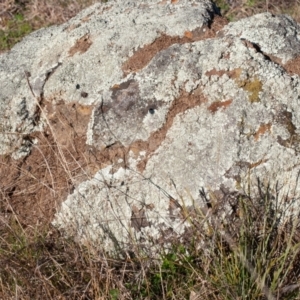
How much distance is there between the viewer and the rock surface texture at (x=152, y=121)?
278 centimetres

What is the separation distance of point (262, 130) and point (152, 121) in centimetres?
56

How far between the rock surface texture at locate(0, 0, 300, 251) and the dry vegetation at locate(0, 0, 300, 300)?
0.36ft

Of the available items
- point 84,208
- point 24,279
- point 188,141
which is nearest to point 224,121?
point 188,141

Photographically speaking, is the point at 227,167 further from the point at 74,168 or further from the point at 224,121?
the point at 74,168

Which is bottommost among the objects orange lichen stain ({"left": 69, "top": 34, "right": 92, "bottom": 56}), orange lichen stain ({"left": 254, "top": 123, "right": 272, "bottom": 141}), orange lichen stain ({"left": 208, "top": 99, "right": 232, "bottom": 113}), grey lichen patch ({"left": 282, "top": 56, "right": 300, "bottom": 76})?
orange lichen stain ({"left": 254, "top": 123, "right": 272, "bottom": 141})

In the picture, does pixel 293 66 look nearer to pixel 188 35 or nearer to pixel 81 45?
pixel 188 35

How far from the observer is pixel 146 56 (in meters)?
3.17

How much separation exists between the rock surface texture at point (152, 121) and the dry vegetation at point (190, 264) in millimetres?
110

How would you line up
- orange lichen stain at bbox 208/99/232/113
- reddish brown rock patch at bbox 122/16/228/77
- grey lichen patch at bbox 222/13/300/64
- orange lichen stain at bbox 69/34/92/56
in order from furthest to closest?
orange lichen stain at bbox 69/34/92/56, reddish brown rock patch at bbox 122/16/228/77, grey lichen patch at bbox 222/13/300/64, orange lichen stain at bbox 208/99/232/113

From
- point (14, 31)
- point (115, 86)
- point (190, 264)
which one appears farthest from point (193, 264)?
point (14, 31)

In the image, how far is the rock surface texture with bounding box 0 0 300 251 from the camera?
278 centimetres

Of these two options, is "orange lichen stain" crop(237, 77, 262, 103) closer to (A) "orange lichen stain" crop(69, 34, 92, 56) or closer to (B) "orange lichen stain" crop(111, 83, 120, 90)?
(B) "orange lichen stain" crop(111, 83, 120, 90)

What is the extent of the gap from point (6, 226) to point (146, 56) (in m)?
1.18

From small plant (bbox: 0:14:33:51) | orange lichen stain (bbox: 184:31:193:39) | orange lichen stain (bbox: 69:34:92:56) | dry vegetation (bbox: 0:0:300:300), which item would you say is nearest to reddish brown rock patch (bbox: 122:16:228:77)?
orange lichen stain (bbox: 184:31:193:39)
